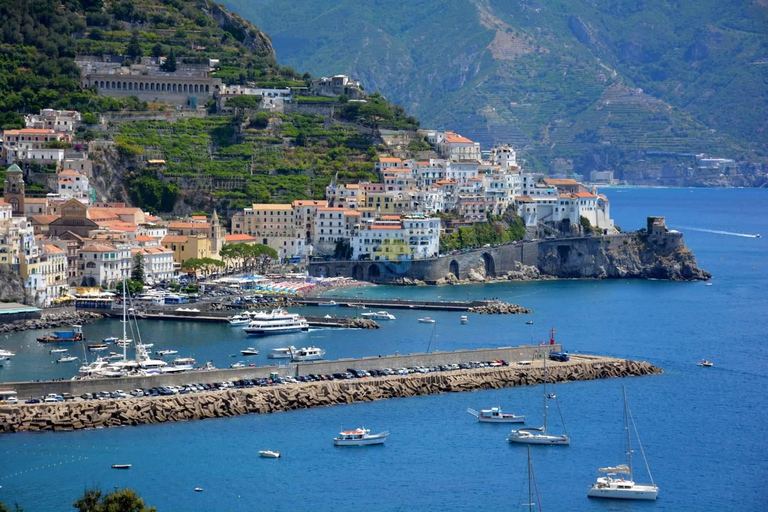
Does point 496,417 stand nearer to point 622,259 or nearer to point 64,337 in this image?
point 64,337

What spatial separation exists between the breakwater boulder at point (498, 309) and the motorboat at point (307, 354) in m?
16.8

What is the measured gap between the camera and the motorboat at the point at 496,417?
1989 inches

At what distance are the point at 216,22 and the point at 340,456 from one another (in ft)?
236

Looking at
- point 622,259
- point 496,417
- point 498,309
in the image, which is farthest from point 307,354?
point 622,259

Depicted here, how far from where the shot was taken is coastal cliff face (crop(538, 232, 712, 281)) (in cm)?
9500

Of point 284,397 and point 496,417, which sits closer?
point 496,417

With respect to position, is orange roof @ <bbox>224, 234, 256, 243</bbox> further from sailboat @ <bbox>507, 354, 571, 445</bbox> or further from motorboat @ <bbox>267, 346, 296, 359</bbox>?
sailboat @ <bbox>507, 354, 571, 445</bbox>

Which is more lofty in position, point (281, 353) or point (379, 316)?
point (379, 316)

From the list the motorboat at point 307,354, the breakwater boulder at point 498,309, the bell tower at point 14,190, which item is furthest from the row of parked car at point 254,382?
the bell tower at point 14,190

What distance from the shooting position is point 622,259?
315ft

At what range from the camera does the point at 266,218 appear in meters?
89.9

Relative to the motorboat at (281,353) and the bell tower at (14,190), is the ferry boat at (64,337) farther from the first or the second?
the bell tower at (14,190)

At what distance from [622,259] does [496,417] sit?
46.8 m

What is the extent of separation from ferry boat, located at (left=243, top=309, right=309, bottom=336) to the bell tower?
1939cm
